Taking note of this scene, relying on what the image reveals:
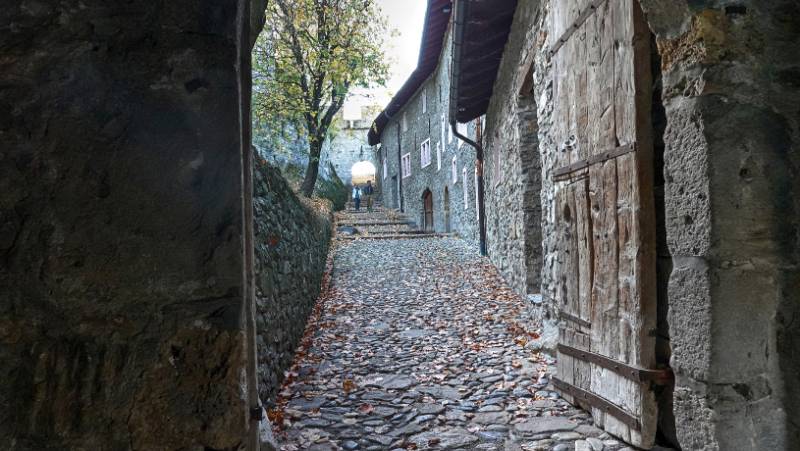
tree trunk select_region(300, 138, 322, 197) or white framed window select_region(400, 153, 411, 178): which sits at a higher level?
white framed window select_region(400, 153, 411, 178)

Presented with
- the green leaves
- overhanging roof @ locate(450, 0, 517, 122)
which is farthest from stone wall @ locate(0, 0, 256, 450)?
the green leaves

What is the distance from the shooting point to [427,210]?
20500mm

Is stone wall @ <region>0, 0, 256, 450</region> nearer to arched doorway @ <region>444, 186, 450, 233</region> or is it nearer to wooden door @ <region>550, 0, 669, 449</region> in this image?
wooden door @ <region>550, 0, 669, 449</region>

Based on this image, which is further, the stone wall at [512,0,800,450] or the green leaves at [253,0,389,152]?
the green leaves at [253,0,389,152]

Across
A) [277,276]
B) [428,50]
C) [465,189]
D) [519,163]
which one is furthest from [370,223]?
[277,276]

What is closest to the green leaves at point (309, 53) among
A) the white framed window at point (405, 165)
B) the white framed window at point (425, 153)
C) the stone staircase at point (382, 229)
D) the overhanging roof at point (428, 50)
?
the overhanging roof at point (428, 50)

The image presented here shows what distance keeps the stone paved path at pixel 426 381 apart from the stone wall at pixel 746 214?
104 centimetres

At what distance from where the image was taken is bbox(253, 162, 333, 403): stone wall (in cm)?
369

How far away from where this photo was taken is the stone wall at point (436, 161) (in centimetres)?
1292

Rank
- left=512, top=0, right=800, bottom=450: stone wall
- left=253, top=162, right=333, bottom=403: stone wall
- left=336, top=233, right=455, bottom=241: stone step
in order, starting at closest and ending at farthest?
left=512, top=0, right=800, bottom=450: stone wall
left=253, top=162, right=333, bottom=403: stone wall
left=336, top=233, right=455, bottom=241: stone step

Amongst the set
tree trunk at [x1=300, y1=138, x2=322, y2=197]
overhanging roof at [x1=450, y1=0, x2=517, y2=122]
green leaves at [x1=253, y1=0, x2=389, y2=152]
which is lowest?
tree trunk at [x1=300, y1=138, x2=322, y2=197]

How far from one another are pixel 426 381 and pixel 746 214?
9.36 ft

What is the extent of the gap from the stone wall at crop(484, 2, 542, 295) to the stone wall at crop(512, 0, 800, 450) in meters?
3.81

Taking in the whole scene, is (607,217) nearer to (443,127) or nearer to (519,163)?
(519,163)
